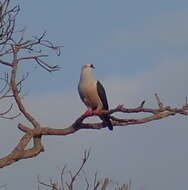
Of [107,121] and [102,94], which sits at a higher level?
[102,94]

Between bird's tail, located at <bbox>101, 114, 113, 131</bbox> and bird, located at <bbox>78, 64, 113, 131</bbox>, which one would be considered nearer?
bird's tail, located at <bbox>101, 114, 113, 131</bbox>

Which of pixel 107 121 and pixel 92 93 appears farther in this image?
pixel 92 93

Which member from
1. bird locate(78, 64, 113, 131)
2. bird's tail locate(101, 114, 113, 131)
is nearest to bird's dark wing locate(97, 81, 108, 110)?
bird locate(78, 64, 113, 131)

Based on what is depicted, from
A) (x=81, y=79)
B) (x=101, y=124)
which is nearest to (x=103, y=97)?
(x=81, y=79)

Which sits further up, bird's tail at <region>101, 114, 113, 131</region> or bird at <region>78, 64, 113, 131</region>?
bird at <region>78, 64, 113, 131</region>

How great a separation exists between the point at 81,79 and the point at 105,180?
270 cm

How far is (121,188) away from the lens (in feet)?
44.1

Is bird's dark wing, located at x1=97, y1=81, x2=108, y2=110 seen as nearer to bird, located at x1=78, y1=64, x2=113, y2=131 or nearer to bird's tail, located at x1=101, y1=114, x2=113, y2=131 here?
bird, located at x1=78, y1=64, x2=113, y2=131

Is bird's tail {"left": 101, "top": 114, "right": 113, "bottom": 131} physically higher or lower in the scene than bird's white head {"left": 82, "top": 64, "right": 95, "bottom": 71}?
lower

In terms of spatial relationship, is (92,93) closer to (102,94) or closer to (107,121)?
(102,94)

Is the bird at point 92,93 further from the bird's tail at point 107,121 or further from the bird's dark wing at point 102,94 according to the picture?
the bird's tail at point 107,121

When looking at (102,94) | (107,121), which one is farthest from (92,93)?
(107,121)

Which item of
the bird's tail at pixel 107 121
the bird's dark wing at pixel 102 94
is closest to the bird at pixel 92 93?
the bird's dark wing at pixel 102 94

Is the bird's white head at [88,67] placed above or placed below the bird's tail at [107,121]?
above
